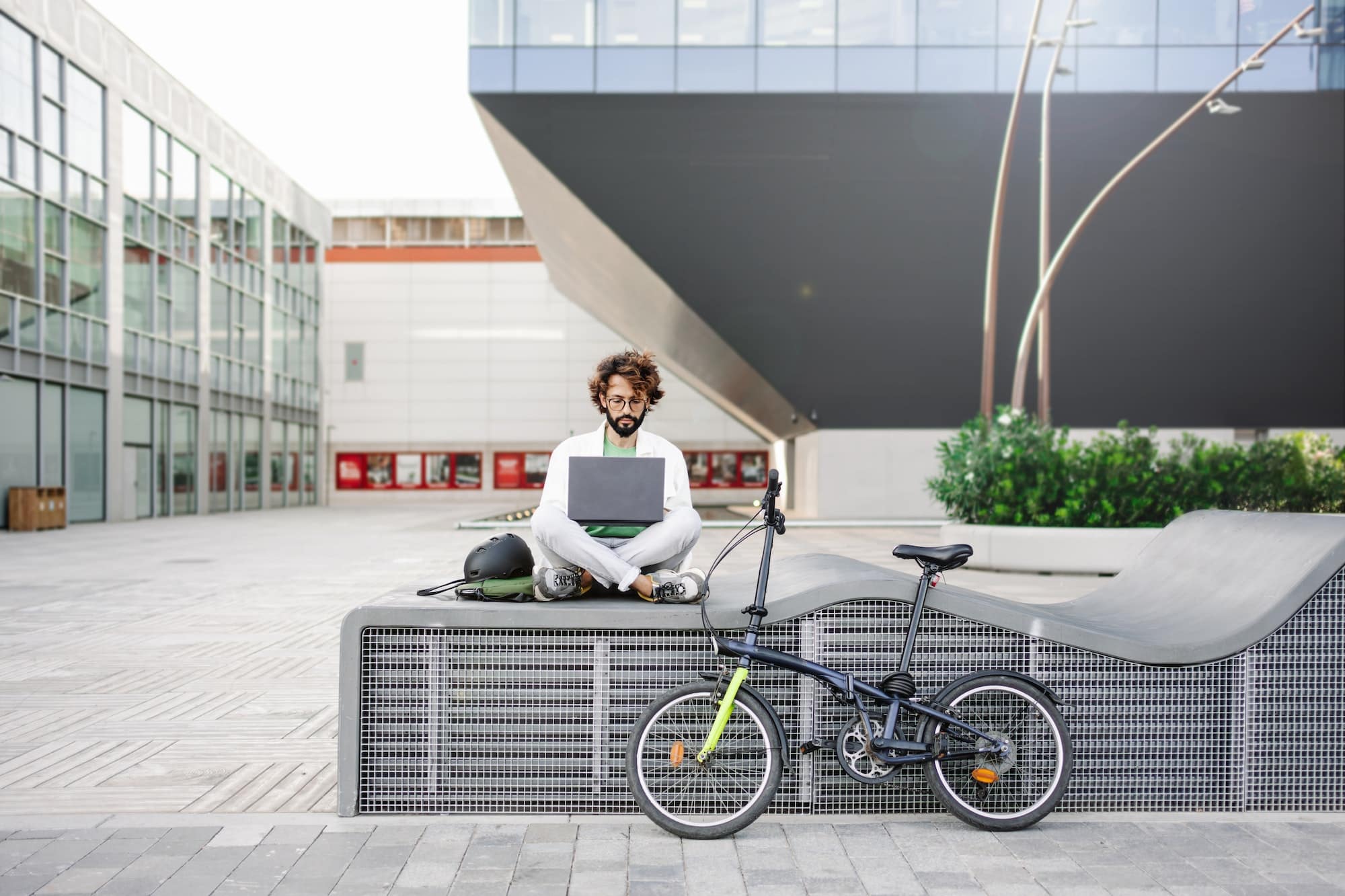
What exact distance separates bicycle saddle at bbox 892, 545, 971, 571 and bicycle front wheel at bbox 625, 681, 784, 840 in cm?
87

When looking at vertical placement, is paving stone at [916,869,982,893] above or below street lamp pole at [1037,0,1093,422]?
below

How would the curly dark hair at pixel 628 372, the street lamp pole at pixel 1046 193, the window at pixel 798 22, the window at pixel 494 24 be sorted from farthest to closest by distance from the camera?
the window at pixel 798 22 < the window at pixel 494 24 < the street lamp pole at pixel 1046 193 < the curly dark hair at pixel 628 372

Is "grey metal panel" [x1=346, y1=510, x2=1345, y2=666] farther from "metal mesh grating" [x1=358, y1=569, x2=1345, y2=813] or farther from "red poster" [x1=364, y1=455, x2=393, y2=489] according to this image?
"red poster" [x1=364, y1=455, x2=393, y2=489]

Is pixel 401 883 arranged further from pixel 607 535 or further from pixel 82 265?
pixel 82 265

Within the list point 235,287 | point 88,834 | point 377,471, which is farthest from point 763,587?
point 377,471

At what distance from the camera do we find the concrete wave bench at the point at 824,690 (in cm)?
461

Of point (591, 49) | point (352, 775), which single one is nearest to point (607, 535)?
point (352, 775)

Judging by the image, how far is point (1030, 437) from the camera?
16000 millimetres

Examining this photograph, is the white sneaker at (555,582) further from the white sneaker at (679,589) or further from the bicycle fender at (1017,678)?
the bicycle fender at (1017,678)

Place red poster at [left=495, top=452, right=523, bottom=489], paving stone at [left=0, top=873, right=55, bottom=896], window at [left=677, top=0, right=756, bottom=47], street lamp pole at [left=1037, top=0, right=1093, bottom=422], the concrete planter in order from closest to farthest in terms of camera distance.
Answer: paving stone at [left=0, top=873, right=55, bottom=896] < the concrete planter < street lamp pole at [left=1037, top=0, right=1093, bottom=422] < window at [left=677, top=0, right=756, bottom=47] < red poster at [left=495, top=452, right=523, bottom=489]

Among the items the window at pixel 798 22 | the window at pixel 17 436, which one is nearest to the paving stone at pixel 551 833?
the window at pixel 798 22

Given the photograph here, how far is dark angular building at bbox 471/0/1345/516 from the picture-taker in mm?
22672

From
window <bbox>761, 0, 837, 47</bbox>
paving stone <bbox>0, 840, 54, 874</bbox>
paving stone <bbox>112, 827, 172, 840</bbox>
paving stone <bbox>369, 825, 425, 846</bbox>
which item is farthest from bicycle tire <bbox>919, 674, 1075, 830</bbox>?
window <bbox>761, 0, 837, 47</bbox>

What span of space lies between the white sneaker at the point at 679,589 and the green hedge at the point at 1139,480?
1163 centimetres
